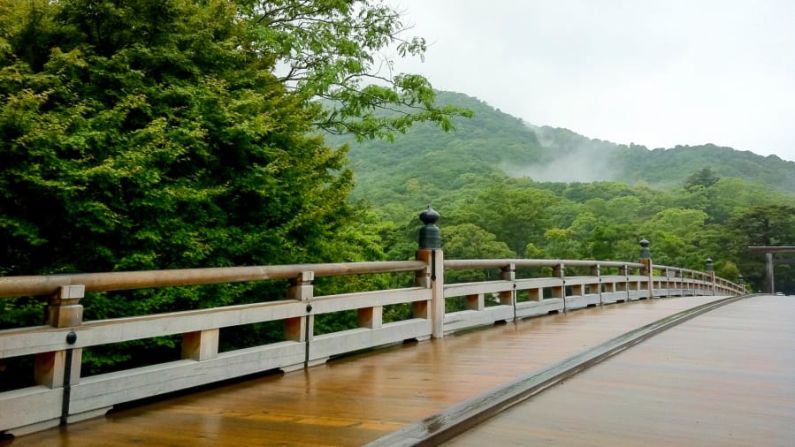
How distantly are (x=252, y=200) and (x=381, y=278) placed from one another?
7.63m

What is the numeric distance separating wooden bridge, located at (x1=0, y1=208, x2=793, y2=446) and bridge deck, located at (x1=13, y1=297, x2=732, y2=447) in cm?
1

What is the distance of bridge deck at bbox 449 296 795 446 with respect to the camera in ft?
8.48

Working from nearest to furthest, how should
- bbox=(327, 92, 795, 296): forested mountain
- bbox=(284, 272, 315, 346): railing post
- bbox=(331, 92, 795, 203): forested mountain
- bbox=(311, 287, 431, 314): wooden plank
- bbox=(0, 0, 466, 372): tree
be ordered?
bbox=(284, 272, 315, 346): railing post → bbox=(311, 287, 431, 314): wooden plank → bbox=(0, 0, 466, 372): tree → bbox=(327, 92, 795, 296): forested mountain → bbox=(331, 92, 795, 203): forested mountain

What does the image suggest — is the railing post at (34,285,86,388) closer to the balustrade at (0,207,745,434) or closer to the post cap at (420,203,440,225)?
the balustrade at (0,207,745,434)

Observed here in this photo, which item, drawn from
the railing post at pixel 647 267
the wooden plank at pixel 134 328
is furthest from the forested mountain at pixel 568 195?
the railing post at pixel 647 267

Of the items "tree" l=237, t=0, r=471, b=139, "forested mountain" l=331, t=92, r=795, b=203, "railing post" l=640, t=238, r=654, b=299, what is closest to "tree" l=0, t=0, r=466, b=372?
"tree" l=237, t=0, r=471, b=139

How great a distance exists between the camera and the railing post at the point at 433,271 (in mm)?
5938

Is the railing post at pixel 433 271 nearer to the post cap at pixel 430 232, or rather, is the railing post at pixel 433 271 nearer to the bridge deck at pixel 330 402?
the post cap at pixel 430 232

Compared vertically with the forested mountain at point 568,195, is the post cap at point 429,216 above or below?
below

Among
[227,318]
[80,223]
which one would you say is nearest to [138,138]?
[80,223]

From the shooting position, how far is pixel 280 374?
4008mm

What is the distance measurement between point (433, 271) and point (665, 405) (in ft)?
10.0

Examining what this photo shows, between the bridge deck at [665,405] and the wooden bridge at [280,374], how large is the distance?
0.16m

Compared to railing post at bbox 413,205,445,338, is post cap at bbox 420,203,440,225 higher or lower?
higher
